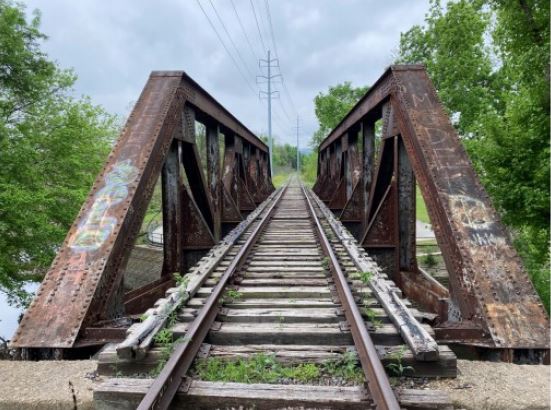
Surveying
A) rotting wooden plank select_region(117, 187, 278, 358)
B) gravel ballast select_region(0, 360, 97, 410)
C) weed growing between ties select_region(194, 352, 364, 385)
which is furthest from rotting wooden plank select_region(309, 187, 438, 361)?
gravel ballast select_region(0, 360, 97, 410)

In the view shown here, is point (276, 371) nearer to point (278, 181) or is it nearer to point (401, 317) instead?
point (401, 317)

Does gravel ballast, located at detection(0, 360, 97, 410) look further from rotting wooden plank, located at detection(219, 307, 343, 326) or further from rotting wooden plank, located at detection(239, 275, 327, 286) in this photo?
rotting wooden plank, located at detection(239, 275, 327, 286)

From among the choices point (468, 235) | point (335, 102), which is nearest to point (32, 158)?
point (468, 235)

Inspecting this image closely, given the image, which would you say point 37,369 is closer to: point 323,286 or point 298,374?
point 298,374

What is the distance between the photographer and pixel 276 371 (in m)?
2.68

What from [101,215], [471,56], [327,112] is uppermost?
[327,112]

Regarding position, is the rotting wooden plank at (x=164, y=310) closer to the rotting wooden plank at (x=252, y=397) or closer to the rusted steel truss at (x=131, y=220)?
the rotting wooden plank at (x=252, y=397)

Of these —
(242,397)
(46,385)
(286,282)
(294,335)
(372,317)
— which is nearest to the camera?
(242,397)

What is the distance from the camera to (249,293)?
4.32 meters

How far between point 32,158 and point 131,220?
717 cm

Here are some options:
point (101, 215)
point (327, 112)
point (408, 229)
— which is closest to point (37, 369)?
point (101, 215)

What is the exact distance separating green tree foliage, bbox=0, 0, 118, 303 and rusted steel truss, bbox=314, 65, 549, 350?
24.9 ft

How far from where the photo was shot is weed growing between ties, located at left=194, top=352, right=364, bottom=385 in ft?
8.44

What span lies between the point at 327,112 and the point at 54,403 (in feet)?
128
